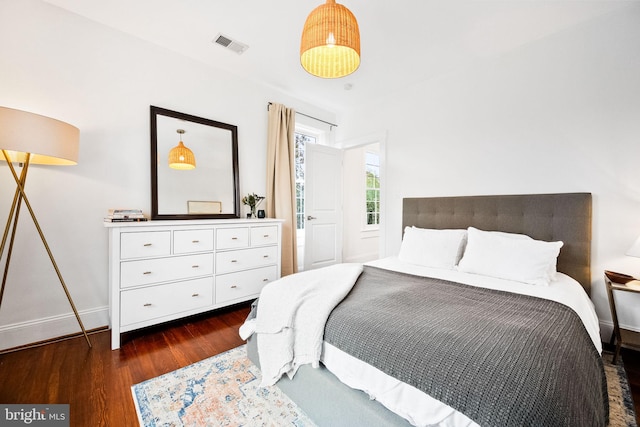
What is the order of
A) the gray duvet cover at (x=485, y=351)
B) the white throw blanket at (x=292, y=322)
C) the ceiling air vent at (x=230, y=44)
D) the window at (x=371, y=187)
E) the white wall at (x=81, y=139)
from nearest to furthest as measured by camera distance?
the gray duvet cover at (x=485, y=351) < the white throw blanket at (x=292, y=322) < the white wall at (x=81, y=139) < the ceiling air vent at (x=230, y=44) < the window at (x=371, y=187)

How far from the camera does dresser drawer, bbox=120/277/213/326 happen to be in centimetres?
210

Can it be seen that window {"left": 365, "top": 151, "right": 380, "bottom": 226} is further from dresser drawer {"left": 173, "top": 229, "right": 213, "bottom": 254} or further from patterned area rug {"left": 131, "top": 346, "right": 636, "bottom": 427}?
patterned area rug {"left": 131, "top": 346, "right": 636, "bottom": 427}

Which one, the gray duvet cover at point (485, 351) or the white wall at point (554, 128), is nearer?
the gray duvet cover at point (485, 351)

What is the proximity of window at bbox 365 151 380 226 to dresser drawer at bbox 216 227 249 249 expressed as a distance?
298cm

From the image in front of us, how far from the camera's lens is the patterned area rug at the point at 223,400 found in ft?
4.44

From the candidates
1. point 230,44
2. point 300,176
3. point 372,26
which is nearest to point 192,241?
point 230,44

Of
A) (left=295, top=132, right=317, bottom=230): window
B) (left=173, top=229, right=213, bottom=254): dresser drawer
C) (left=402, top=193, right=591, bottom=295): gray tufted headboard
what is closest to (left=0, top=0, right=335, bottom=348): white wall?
(left=173, top=229, right=213, bottom=254): dresser drawer

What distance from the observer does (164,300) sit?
89.6 inches

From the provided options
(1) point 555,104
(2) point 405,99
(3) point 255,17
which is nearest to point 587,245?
(1) point 555,104

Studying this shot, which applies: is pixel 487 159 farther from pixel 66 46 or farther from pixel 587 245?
pixel 66 46

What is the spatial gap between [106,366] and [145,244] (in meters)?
0.87

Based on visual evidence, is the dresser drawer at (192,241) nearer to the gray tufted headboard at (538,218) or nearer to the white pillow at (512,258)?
the white pillow at (512,258)

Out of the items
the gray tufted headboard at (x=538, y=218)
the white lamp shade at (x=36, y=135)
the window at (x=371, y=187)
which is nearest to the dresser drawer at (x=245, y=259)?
the white lamp shade at (x=36, y=135)

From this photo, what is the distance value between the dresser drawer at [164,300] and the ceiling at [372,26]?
2303 mm
